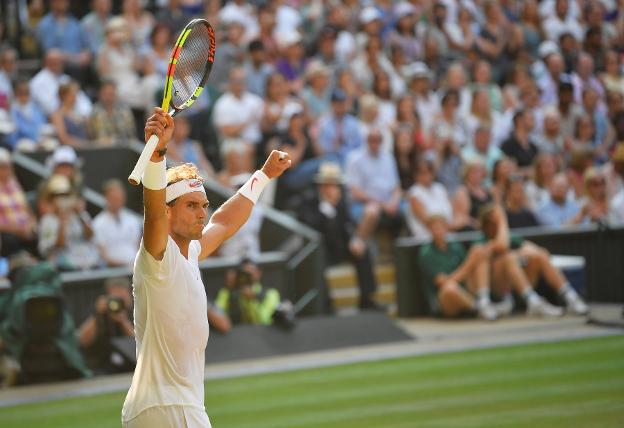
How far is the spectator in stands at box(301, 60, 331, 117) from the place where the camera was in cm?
1681

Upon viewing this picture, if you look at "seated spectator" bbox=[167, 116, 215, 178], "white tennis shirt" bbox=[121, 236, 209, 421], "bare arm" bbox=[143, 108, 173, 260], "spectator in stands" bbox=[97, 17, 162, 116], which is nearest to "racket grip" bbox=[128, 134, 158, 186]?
"bare arm" bbox=[143, 108, 173, 260]

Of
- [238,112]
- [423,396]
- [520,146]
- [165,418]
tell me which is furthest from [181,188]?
[520,146]

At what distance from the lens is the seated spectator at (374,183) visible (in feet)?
51.6

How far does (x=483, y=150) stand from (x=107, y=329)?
686 cm

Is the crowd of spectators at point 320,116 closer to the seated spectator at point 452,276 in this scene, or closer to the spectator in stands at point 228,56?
the spectator in stands at point 228,56

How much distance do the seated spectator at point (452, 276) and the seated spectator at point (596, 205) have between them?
2222mm

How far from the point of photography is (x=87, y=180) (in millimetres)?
15508

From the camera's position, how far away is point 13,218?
529 inches

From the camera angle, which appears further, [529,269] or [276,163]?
[529,269]

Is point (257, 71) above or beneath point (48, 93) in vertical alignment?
above

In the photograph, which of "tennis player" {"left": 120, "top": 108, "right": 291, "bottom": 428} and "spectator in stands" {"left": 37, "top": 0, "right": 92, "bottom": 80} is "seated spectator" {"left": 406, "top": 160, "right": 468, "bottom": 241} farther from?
"tennis player" {"left": 120, "top": 108, "right": 291, "bottom": 428}

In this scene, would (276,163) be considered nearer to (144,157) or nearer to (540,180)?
(144,157)

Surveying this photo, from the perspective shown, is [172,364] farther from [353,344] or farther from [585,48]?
[585,48]

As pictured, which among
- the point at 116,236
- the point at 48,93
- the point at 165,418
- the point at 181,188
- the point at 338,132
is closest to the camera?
the point at 165,418
